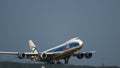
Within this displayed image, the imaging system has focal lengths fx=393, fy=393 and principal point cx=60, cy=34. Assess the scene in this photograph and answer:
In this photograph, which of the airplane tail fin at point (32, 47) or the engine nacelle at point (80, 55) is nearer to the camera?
the engine nacelle at point (80, 55)

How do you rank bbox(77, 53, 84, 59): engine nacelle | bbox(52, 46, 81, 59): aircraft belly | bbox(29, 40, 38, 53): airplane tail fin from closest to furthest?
bbox(52, 46, 81, 59): aircraft belly < bbox(77, 53, 84, 59): engine nacelle < bbox(29, 40, 38, 53): airplane tail fin

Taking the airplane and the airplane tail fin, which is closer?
the airplane

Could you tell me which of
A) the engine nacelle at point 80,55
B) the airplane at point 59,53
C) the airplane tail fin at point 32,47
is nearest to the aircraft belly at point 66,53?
the airplane at point 59,53

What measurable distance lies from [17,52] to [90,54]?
17106mm

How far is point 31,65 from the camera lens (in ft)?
161

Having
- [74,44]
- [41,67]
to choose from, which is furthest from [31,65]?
[74,44]

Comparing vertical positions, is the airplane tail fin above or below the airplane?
above

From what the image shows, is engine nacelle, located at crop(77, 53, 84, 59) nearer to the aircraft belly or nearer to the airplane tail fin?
the aircraft belly

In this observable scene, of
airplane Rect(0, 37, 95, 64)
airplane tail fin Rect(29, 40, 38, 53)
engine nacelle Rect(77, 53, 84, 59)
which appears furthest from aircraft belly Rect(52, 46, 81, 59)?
airplane tail fin Rect(29, 40, 38, 53)

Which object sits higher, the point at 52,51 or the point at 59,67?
the point at 52,51

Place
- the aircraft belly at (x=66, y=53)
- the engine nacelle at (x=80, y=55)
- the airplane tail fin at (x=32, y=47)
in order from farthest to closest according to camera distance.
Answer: the airplane tail fin at (x=32, y=47), the engine nacelle at (x=80, y=55), the aircraft belly at (x=66, y=53)

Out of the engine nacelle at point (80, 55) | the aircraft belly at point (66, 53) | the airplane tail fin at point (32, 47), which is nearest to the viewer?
the aircraft belly at point (66, 53)

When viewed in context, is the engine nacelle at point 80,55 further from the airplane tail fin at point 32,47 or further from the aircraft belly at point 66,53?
the airplane tail fin at point 32,47

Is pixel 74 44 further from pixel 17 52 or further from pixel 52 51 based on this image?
pixel 17 52
